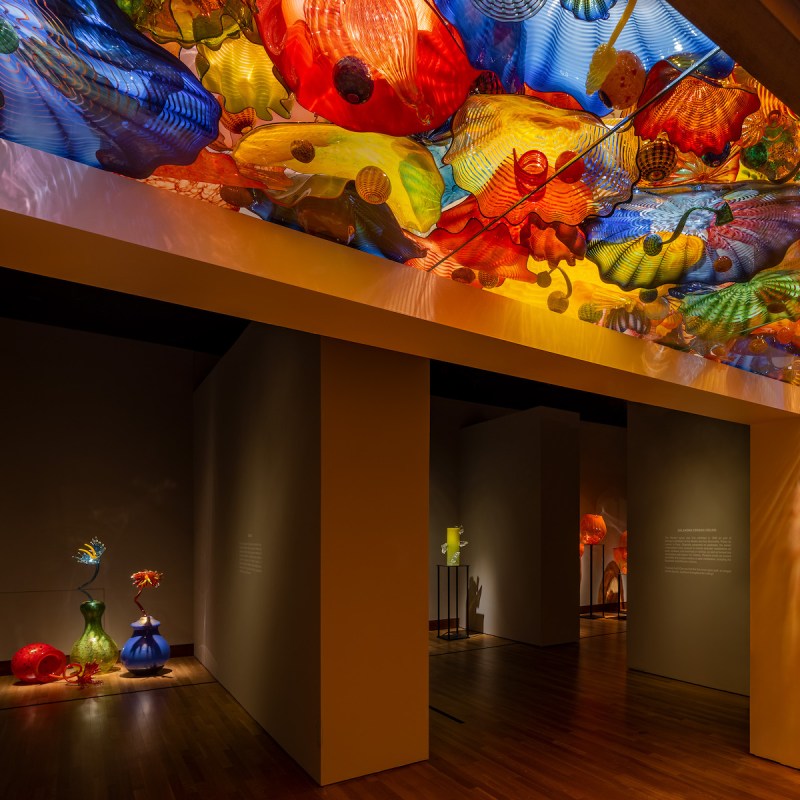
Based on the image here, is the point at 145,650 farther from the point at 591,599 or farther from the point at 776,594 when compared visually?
the point at 591,599

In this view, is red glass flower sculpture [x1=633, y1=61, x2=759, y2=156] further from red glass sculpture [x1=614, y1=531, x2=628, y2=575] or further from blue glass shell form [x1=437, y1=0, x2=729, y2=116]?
red glass sculpture [x1=614, y1=531, x2=628, y2=575]

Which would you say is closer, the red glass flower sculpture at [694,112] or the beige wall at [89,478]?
the red glass flower sculpture at [694,112]

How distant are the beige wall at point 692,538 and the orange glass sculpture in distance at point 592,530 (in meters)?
3.56

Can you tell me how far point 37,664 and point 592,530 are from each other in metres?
7.69

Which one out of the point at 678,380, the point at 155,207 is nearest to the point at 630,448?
the point at 678,380

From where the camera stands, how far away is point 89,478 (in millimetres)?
7535

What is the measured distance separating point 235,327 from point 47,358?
2.08m

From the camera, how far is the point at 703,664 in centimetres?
618

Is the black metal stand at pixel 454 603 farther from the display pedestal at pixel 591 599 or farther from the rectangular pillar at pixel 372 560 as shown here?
the rectangular pillar at pixel 372 560

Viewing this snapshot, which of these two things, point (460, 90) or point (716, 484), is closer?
point (460, 90)

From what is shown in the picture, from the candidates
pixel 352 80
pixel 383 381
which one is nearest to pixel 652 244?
pixel 352 80

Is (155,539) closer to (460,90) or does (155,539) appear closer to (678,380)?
(678,380)

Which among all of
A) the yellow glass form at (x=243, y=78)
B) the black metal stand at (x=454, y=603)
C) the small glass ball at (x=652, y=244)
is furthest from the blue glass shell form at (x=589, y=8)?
the black metal stand at (x=454, y=603)

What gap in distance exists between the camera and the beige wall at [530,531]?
27.2 feet
